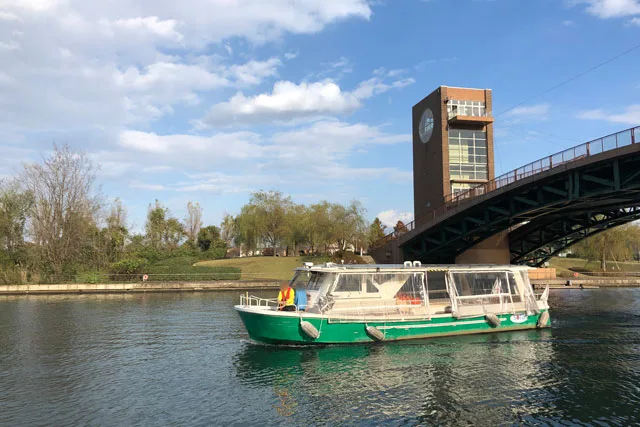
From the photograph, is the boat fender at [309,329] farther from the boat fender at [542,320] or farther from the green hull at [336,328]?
the boat fender at [542,320]

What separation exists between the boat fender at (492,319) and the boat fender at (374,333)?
20.2 feet

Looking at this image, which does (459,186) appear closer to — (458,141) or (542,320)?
(458,141)

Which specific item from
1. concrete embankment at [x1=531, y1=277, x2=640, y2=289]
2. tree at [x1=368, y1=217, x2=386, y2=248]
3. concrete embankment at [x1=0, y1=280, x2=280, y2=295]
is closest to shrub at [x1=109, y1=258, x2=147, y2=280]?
concrete embankment at [x1=0, y1=280, x2=280, y2=295]

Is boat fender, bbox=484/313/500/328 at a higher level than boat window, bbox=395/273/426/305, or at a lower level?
lower

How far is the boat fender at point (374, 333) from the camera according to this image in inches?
824

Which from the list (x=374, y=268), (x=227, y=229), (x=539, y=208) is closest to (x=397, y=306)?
(x=374, y=268)

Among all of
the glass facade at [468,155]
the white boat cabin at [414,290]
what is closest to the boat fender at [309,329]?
the white boat cabin at [414,290]

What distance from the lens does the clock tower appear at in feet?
190

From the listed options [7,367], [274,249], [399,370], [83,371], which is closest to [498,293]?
[399,370]

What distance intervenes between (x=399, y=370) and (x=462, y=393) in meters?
2.98

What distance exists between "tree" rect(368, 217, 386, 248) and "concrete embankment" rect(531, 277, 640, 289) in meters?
21.1

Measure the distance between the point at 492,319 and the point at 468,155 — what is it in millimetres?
38199

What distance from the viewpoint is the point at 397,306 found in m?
22.1

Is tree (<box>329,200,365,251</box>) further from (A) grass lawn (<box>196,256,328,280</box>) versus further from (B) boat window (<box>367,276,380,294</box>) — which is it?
(B) boat window (<box>367,276,380,294</box>)
